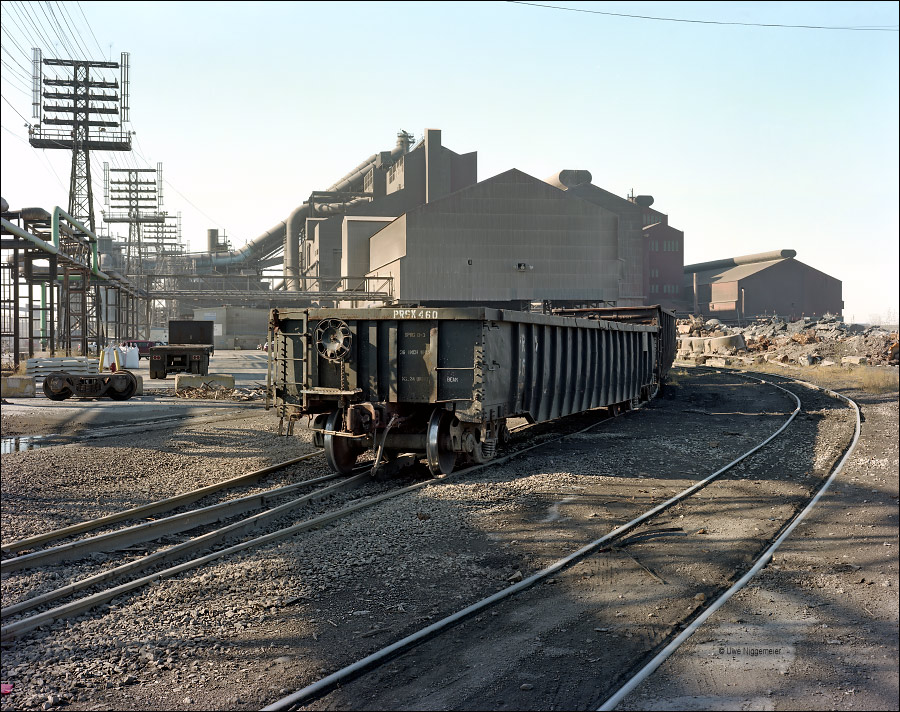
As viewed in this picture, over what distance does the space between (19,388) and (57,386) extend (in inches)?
72.1

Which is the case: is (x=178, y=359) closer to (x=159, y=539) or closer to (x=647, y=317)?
(x=647, y=317)

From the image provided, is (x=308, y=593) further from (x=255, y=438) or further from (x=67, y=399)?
(x=67, y=399)

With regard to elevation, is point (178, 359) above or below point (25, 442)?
above

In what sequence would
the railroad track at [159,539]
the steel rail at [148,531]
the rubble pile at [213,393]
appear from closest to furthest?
the railroad track at [159,539], the steel rail at [148,531], the rubble pile at [213,393]

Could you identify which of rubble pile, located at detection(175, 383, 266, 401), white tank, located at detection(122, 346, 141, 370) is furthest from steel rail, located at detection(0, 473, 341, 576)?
white tank, located at detection(122, 346, 141, 370)

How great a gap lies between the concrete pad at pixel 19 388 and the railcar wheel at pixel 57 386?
84 centimetres

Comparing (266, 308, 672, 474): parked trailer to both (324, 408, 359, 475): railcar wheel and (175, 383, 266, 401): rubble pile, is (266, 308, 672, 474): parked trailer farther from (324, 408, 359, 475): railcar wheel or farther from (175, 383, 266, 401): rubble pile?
(175, 383, 266, 401): rubble pile

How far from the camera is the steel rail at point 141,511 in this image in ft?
23.9

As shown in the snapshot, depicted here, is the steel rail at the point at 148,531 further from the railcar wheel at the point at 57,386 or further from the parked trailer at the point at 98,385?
the railcar wheel at the point at 57,386

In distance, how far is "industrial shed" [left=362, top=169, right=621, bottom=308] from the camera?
4762 centimetres

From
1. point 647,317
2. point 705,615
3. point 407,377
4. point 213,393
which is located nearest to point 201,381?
point 213,393

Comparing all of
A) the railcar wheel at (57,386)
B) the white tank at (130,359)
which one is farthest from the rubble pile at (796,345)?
the white tank at (130,359)

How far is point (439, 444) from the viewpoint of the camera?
1010 centimetres

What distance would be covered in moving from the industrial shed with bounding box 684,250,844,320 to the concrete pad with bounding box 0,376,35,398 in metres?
70.3
